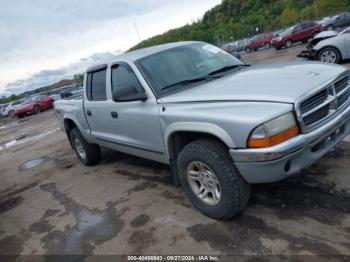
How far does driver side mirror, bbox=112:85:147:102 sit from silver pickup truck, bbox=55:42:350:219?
12 millimetres

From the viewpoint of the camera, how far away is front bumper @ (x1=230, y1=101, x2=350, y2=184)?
2.93m

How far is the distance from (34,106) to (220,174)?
27408 mm

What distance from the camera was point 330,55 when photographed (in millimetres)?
10680

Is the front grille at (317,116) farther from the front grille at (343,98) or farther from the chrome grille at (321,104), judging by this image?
the front grille at (343,98)

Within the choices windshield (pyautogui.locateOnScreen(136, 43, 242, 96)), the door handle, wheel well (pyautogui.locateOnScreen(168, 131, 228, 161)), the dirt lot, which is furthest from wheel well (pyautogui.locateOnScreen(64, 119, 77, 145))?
wheel well (pyautogui.locateOnScreen(168, 131, 228, 161))

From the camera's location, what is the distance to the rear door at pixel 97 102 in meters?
5.17

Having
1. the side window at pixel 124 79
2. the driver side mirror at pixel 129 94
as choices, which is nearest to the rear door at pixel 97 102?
the side window at pixel 124 79

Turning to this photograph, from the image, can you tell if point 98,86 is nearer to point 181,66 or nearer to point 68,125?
point 181,66

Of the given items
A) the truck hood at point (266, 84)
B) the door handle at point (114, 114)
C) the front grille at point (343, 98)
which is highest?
the truck hood at point (266, 84)

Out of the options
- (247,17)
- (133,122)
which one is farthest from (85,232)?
(247,17)

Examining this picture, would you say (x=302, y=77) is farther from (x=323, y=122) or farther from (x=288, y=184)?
(x=288, y=184)

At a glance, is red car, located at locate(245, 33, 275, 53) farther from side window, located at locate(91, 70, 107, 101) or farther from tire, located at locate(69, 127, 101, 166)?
side window, located at locate(91, 70, 107, 101)

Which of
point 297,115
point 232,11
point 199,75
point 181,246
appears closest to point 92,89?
point 199,75

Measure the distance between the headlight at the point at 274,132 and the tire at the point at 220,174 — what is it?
39 centimetres
